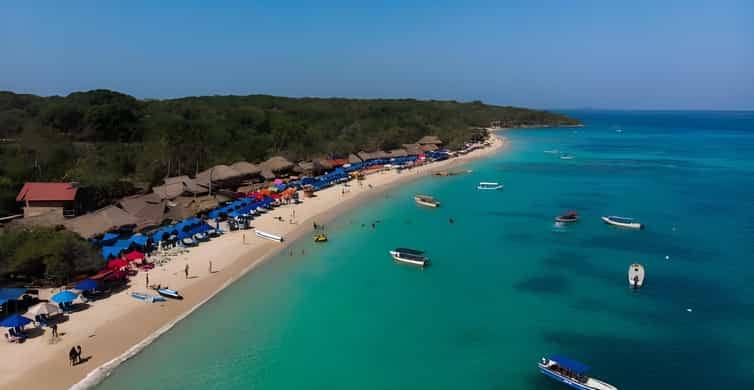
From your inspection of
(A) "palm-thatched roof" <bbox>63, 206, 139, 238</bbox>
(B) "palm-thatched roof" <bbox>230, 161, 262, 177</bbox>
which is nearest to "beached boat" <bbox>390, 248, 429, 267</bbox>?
(A) "palm-thatched roof" <bbox>63, 206, 139, 238</bbox>

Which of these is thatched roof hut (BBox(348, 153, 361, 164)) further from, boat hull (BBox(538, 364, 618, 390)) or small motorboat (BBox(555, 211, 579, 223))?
boat hull (BBox(538, 364, 618, 390))

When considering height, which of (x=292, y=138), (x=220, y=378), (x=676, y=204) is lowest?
(x=220, y=378)

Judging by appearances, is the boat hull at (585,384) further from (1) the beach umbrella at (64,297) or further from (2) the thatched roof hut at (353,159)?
(2) the thatched roof hut at (353,159)

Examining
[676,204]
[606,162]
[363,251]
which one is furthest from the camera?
[606,162]

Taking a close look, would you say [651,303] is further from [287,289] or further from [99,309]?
[99,309]

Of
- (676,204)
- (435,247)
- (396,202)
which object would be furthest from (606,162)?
(435,247)
